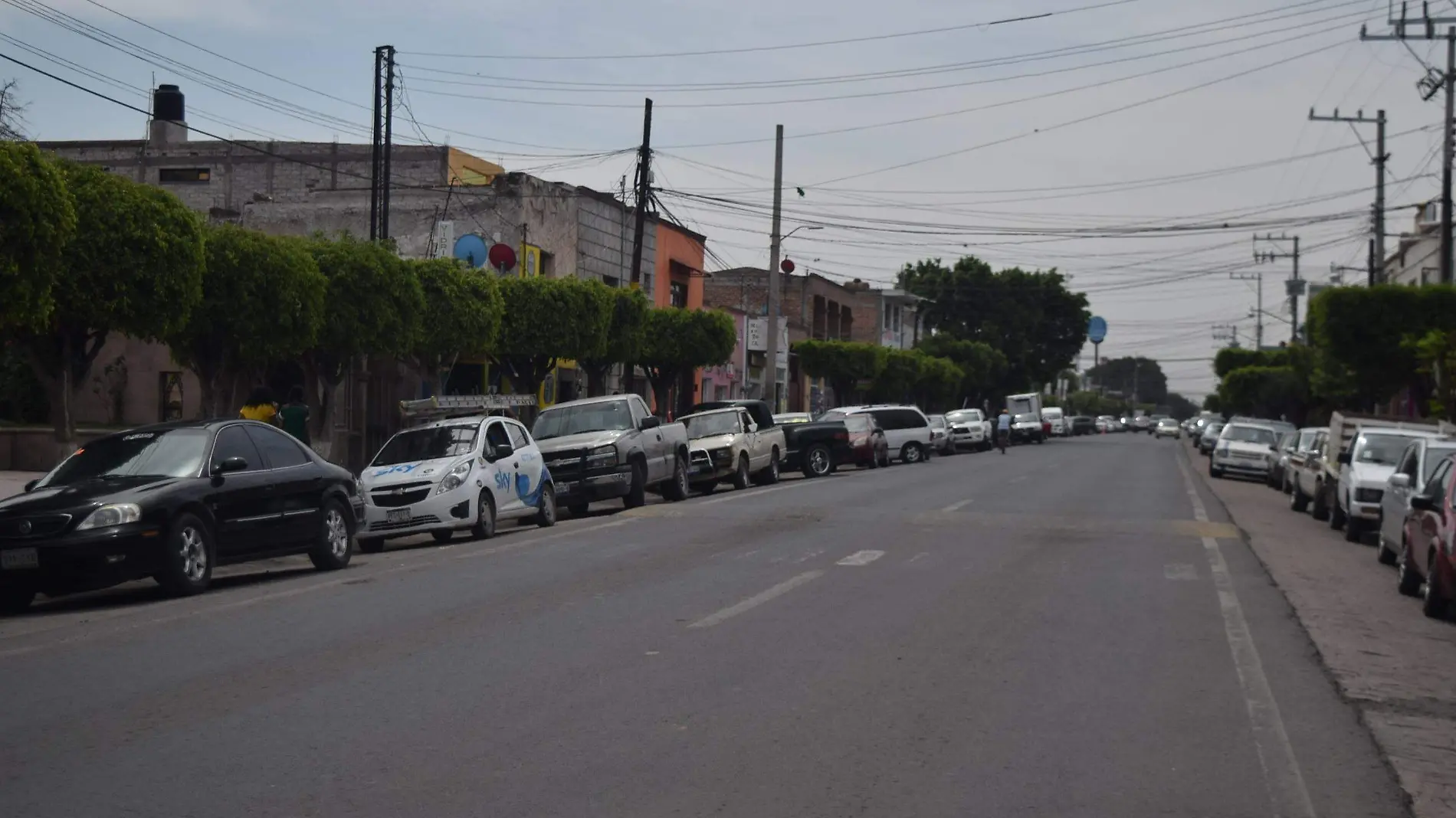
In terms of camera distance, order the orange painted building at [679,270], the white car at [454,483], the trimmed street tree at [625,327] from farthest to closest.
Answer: the orange painted building at [679,270] < the trimmed street tree at [625,327] < the white car at [454,483]

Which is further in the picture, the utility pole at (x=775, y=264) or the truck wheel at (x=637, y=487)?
the utility pole at (x=775, y=264)

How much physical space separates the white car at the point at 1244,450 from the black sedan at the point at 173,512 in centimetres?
3134

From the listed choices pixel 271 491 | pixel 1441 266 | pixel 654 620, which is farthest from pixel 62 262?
pixel 1441 266

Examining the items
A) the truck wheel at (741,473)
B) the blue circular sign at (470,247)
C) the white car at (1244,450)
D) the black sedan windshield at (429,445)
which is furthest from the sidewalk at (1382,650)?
the blue circular sign at (470,247)

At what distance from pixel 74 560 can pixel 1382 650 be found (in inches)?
404

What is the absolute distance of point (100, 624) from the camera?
1148 cm

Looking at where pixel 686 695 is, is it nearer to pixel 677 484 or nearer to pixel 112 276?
pixel 112 276

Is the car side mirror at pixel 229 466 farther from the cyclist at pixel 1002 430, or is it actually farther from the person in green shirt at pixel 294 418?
the cyclist at pixel 1002 430

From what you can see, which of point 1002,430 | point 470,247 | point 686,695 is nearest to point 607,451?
point 686,695

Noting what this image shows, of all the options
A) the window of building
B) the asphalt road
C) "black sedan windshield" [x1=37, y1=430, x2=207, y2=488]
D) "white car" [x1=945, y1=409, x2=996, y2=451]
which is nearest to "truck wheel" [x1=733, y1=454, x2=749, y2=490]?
the asphalt road

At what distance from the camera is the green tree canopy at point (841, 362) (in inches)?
2504

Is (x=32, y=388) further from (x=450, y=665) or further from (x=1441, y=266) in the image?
(x=1441, y=266)

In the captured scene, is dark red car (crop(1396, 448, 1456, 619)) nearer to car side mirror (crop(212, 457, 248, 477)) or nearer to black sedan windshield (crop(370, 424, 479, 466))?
car side mirror (crop(212, 457, 248, 477))

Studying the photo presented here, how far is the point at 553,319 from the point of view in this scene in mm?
31516
